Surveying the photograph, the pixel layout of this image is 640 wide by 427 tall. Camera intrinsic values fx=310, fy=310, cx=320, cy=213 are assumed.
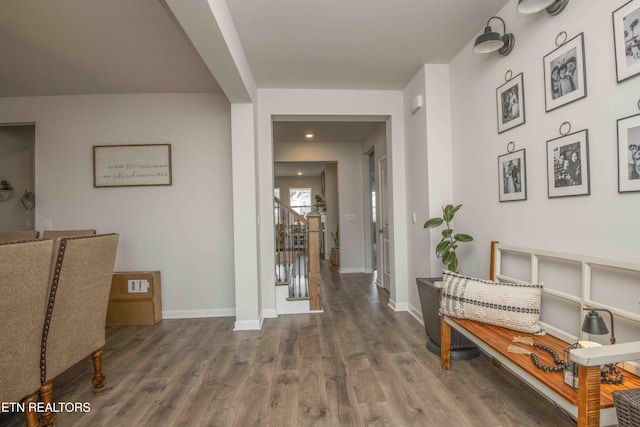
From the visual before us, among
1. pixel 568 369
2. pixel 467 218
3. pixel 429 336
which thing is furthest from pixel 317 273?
pixel 568 369

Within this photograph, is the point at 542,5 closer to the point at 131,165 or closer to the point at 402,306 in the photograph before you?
the point at 402,306

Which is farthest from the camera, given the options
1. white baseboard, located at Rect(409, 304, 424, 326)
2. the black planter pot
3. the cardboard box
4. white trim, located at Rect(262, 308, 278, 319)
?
white trim, located at Rect(262, 308, 278, 319)

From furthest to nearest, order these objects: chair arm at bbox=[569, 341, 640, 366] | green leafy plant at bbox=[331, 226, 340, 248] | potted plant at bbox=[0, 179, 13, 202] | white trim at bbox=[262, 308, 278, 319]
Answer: green leafy plant at bbox=[331, 226, 340, 248] < potted plant at bbox=[0, 179, 13, 202] < white trim at bbox=[262, 308, 278, 319] < chair arm at bbox=[569, 341, 640, 366]

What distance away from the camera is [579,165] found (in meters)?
1.69

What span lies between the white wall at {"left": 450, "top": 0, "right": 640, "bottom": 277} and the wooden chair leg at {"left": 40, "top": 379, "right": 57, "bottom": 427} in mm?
2906

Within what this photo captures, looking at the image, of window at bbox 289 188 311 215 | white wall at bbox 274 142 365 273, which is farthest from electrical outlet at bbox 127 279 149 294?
window at bbox 289 188 311 215

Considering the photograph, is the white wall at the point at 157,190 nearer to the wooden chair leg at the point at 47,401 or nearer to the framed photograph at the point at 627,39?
the wooden chair leg at the point at 47,401

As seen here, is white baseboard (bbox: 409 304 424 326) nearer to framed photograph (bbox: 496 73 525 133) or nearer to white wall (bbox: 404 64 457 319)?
white wall (bbox: 404 64 457 319)

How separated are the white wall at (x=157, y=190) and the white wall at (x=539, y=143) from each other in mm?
2559

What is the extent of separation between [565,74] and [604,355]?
4.93 feet

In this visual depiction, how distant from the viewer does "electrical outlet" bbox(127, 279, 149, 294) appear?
11.0 feet

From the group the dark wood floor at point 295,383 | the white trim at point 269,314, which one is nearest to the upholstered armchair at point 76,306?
the dark wood floor at point 295,383

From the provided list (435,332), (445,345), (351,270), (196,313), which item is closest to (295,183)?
(351,270)

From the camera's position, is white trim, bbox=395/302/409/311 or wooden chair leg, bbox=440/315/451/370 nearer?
wooden chair leg, bbox=440/315/451/370
